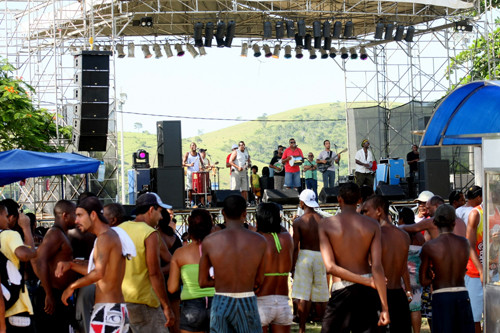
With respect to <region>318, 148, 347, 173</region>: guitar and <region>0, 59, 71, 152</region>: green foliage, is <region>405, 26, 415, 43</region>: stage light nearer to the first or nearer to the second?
<region>318, 148, 347, 173</region>: guitar

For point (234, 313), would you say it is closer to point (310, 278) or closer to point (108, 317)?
point (108, 317)

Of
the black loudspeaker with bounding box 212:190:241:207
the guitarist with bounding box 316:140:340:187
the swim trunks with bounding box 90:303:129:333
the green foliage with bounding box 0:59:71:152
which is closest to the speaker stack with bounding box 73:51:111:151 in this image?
the green foliage with bounding box 0:59:71:152

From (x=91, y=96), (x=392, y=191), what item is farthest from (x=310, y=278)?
(x=392, y=191)

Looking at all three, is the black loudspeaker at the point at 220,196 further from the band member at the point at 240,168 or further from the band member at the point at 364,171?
the band member at the point at 364,171

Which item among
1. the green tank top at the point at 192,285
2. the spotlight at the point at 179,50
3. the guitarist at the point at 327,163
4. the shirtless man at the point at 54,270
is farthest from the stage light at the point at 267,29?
the green tank top at the point at 192,285

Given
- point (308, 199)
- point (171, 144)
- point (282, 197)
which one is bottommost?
point (282, 197)

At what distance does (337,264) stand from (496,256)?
1.70m

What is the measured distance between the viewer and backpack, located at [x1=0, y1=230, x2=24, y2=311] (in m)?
6.05

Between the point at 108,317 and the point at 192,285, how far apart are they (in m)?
0.84

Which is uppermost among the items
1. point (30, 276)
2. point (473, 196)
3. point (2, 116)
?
point (2, 116)

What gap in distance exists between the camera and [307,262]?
29.8ft

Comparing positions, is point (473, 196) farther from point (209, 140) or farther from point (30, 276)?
point (209, 140)

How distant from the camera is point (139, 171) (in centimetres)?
1947

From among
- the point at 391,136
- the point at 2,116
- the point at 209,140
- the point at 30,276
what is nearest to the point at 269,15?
the point at 391,136
